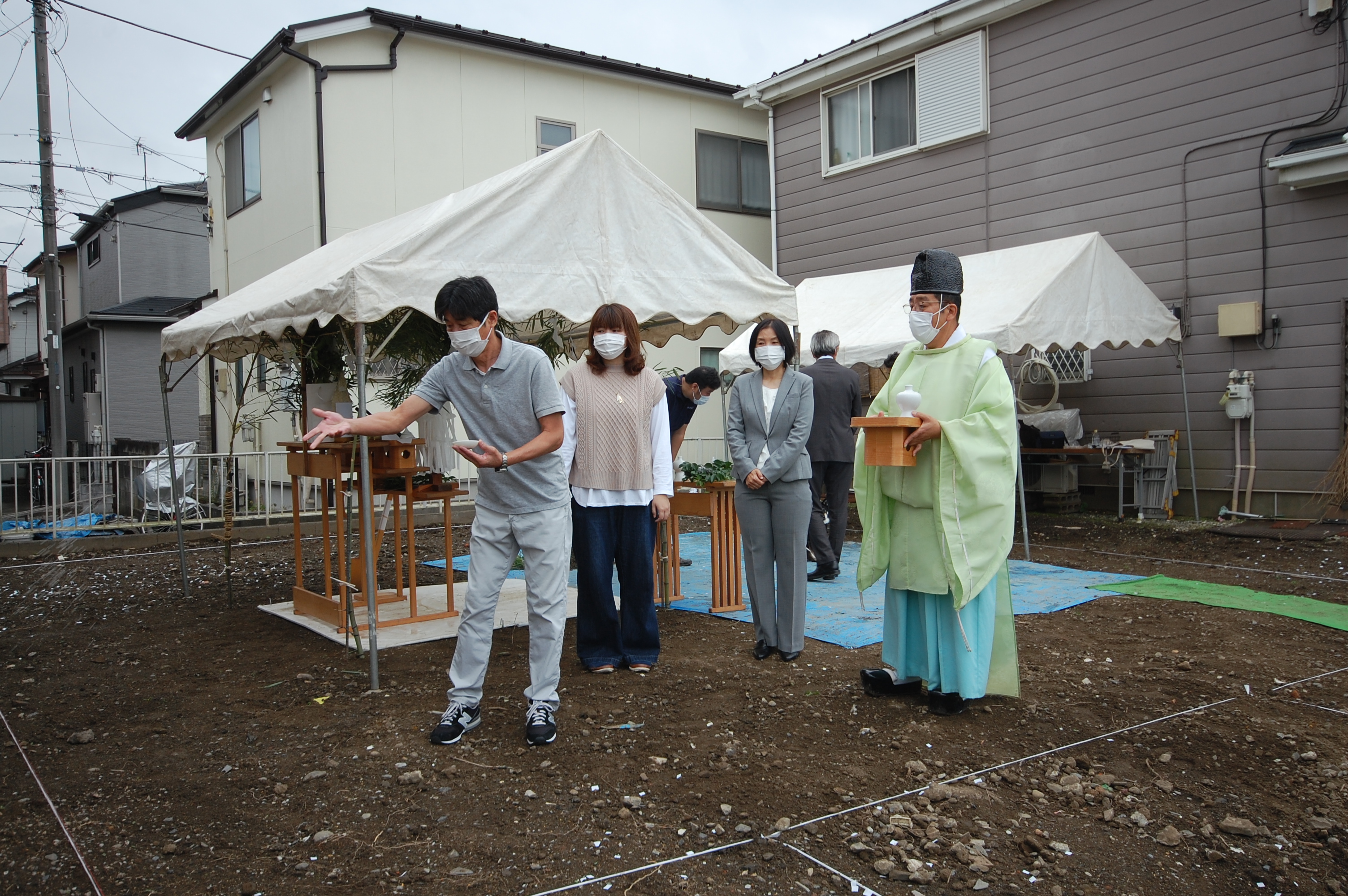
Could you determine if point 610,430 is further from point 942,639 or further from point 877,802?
point 877,802

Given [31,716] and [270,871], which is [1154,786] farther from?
[31,716]

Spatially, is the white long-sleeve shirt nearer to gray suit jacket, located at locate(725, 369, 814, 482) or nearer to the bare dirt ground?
gray suit jacket, located at locate(725, 369, 814, 482)

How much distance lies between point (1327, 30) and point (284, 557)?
432 inches

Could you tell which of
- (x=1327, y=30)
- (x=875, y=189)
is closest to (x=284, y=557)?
(x=875, y=189)

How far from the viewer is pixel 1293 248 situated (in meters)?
9.02

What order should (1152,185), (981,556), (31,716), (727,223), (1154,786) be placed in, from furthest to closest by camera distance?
(727,223), (1152,185), (31,716), (981,556), (1154,786)

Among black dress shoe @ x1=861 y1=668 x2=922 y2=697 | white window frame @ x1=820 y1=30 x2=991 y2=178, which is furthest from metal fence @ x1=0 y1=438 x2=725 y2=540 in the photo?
white window frame @ x1=820 y1=30 x2=991 y2=178

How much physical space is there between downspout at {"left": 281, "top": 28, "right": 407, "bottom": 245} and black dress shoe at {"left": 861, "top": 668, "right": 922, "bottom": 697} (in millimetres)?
9989

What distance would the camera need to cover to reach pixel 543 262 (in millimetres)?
5320

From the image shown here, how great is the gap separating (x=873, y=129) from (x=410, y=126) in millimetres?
6179

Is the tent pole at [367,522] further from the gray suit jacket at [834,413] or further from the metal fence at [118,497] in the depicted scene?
the metal fence at [118,497]

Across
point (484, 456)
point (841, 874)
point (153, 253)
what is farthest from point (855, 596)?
point (153, 253)

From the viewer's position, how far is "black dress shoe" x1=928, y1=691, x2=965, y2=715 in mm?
3867

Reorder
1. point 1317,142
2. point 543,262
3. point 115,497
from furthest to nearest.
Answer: point 115,497, point 1317,142, point 543,262
